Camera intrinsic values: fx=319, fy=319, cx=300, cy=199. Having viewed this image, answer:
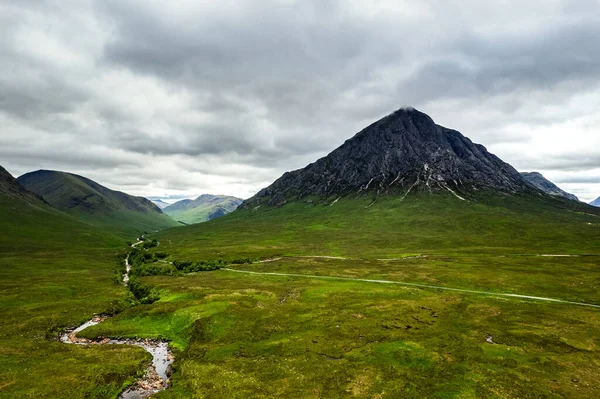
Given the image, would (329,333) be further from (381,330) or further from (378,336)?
(381,330)

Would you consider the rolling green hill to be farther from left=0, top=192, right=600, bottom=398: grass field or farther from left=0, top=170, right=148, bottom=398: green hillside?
left=0, top=170, right=148, bottom=398: green hillside

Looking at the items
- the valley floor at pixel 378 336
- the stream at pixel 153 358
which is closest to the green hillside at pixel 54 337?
the stream at pixel 153 358

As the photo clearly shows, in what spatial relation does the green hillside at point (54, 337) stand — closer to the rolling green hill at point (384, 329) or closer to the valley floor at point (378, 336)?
the valley floor at point (378, 336)

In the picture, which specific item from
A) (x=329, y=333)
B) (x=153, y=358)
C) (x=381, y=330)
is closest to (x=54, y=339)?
(x=153, y=358)

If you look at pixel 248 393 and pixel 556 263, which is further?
pixel 556 263

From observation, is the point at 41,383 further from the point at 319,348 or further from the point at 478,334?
the point at 478,334

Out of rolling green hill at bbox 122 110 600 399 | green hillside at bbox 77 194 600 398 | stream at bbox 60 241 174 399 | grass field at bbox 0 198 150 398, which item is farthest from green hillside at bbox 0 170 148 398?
rolling green hill at bbox 122 110 600 399

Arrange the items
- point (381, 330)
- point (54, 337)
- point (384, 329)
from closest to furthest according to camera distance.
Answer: point (381, 330)
point (384, 329)
point (54, 337)

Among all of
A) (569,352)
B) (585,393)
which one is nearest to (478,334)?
(569,352)
